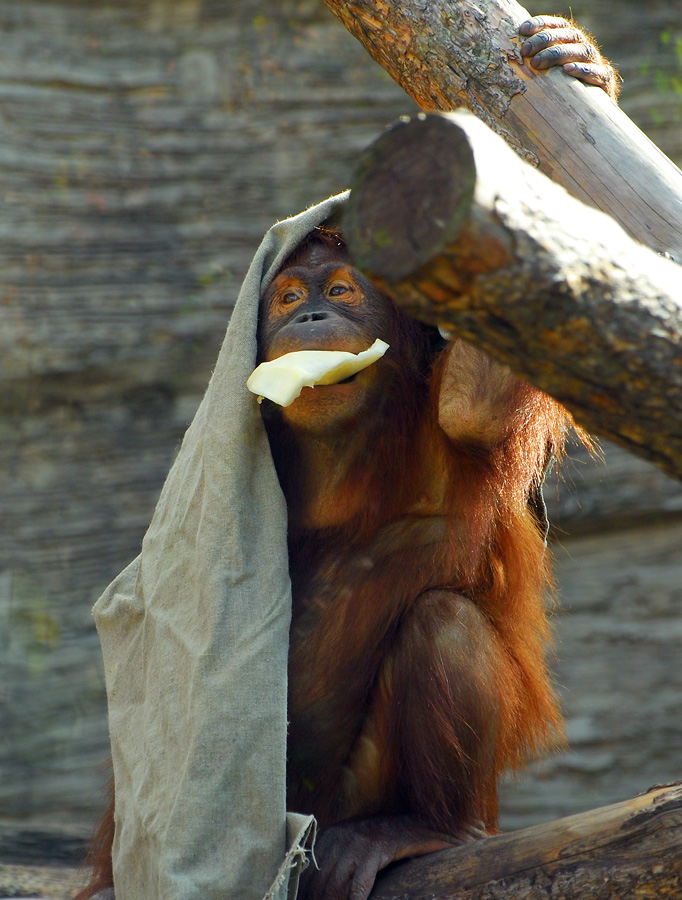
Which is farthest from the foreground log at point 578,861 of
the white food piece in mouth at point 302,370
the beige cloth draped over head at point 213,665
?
the white food piece in mouth at point 302,370

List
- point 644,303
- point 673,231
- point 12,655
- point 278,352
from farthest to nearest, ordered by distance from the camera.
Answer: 1. point 12,655
2. point 278,352
3. point 673,231
4. point 644,303

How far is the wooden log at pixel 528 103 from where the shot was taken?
2.82 meters

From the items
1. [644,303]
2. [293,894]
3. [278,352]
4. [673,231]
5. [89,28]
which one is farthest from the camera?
[89,28]

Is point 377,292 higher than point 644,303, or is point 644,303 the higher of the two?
point 644,303

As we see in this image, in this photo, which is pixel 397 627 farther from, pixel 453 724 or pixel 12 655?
pixel 12 655

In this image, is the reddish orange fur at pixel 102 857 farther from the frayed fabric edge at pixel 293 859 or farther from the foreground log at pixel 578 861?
the foreground log at pixel 578 861

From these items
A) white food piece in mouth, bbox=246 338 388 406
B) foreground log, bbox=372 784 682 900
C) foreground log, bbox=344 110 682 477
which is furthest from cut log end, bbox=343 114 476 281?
foreground log, bbox=372 784 682 900

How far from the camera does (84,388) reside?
4.81 metres

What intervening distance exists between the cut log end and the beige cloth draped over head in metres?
1.46

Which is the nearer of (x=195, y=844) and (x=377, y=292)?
(x=195, y=844)

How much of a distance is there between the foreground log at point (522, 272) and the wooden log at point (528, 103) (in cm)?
127

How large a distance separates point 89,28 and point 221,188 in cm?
93

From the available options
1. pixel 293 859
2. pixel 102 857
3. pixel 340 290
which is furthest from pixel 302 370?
pixel 102 857

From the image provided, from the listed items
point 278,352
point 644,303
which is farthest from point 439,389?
point 644,303
